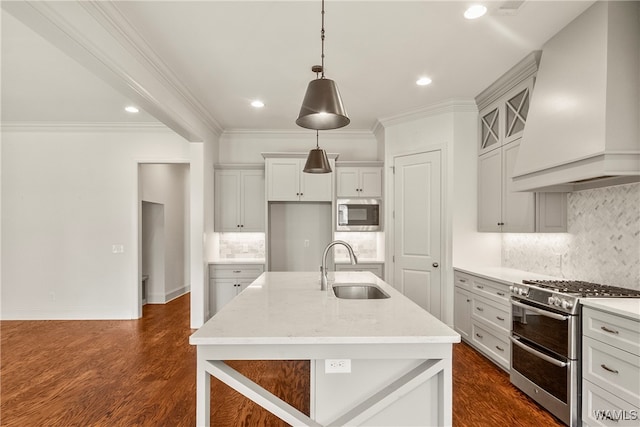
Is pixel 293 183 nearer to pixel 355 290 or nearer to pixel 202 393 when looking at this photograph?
pixel 355 290

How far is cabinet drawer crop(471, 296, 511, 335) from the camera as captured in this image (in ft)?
10.1

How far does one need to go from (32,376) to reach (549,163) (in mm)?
4760

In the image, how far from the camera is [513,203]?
3418mm

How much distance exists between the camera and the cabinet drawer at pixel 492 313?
122 inches

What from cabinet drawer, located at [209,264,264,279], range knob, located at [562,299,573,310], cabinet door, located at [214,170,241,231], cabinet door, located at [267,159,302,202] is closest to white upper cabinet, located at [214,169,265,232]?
cabinet door, located at [214,170,241,231]

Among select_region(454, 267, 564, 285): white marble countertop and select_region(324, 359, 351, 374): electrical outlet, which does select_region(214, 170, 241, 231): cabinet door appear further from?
select_region(324, 359, 351, 374): electrical outlet

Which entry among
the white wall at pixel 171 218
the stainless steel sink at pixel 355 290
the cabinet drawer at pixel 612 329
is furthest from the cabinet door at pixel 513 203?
the white wall at pixel 171 218

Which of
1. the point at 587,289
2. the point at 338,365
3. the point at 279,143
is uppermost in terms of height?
the point at 279,143

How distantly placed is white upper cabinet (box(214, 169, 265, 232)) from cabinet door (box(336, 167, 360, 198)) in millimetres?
1142

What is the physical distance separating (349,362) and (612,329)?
1612mm

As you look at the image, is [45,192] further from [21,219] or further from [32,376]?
[32,376]

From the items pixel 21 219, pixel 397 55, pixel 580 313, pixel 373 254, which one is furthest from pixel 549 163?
pixel 21 219

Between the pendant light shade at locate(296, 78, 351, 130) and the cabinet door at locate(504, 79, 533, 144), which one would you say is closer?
the pendant light shade at locate(296, 78, 351, 130)

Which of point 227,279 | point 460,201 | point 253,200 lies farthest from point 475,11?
point 227,279
